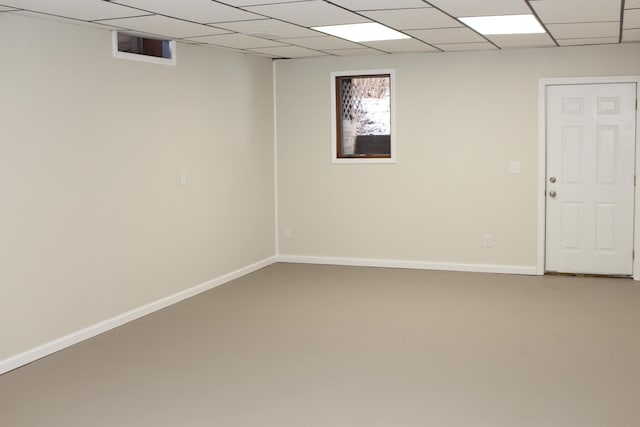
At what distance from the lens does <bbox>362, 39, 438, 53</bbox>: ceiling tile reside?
621cm

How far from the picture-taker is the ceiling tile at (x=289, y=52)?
21.5ft

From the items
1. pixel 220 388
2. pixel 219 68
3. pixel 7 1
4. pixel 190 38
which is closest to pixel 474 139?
pixel 219 68

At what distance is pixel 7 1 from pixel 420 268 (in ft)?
16.1

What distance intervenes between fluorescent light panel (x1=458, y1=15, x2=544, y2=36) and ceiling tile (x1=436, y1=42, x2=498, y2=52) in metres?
0.65

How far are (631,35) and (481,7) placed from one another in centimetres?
218

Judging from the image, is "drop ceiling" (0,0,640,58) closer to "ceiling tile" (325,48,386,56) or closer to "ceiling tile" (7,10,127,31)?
"ceiling tile" (7,10,127,31)

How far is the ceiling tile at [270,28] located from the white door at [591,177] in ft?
9.30

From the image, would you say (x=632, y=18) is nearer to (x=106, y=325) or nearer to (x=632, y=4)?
(x=632, y=4)

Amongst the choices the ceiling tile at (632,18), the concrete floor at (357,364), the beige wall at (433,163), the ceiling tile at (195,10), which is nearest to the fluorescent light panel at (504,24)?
the ceiling tile at (632,18)

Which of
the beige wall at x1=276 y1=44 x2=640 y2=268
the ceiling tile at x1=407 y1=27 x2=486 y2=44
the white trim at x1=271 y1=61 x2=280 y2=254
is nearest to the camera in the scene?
the ceiling tile at x1=407 y1=27 x2=486 y2=44

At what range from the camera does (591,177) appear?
22.5 ft

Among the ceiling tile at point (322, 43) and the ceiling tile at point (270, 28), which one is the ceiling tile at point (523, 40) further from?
the ceiling tile at point (270, 28)

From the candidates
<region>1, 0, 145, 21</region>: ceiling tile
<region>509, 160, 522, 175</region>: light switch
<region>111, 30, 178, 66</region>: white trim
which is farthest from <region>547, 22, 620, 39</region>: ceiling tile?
<region>1, 0, 145, 21</region>: ceiling tile

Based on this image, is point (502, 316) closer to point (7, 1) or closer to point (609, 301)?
point (609, 301)
